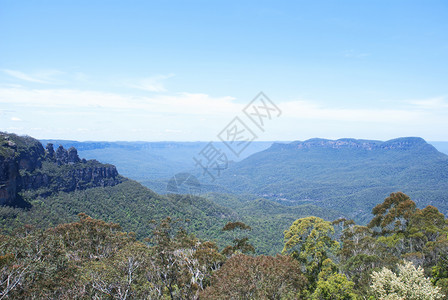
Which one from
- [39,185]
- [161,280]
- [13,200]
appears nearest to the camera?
[161,280]

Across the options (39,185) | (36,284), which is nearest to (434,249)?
(36,284)

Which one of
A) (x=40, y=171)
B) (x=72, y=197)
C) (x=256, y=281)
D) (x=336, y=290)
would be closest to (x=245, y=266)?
(x=256, y=281)

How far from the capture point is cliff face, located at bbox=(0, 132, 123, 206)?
49.6 m

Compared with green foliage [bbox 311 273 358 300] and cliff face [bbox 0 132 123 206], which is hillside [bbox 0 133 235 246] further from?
green foliage [bbox 311 273 358 300]

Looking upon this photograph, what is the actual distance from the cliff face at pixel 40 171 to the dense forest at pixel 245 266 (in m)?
29.9

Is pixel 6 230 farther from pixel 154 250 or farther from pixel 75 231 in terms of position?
pixel 154 250

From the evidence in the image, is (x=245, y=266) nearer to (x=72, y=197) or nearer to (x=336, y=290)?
(x=336, y=290)

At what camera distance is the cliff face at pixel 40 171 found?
49562 millimetres

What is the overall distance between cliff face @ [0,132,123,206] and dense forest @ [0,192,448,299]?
29.9 metres

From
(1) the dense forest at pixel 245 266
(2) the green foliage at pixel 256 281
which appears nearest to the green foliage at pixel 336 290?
(1) the dense forest at pixel 245 266

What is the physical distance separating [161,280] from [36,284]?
7.84 meters

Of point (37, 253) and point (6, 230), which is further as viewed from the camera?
point (6, 230)

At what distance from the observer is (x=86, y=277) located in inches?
600

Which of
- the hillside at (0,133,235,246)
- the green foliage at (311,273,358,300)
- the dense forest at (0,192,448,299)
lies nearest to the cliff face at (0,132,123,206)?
the hillside at (0,133,235,246)
